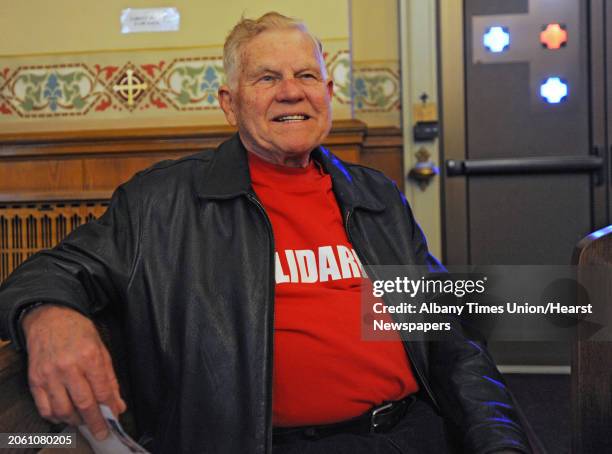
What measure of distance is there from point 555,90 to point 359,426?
257cm

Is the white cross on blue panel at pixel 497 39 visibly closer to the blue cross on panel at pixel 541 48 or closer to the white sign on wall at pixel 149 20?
the blue cross on panel at pixel 541 48

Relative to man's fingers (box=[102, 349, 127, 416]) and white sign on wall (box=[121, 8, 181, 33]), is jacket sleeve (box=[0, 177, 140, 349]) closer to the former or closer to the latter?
man's fingers (box=[102, 349, 127, 416])

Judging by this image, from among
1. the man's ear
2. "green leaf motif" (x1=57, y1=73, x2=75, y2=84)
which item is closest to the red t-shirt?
the man's ear

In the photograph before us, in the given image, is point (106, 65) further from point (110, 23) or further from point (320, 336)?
point (320, 336)

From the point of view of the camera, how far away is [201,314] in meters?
1.26

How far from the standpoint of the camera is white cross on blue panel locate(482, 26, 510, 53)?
334 cm

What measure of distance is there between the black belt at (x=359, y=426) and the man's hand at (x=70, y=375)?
0.42 metres

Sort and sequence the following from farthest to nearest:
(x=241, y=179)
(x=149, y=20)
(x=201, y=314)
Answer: (x=149, y=20)
(x=241, y=179)
(x=201, y=314)

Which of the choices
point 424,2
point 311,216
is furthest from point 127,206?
point 424,2

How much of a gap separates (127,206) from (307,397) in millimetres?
525

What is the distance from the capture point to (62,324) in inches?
38.0

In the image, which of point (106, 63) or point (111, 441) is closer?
point (111, 441)

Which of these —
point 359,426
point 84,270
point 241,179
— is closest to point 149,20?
point 241,179

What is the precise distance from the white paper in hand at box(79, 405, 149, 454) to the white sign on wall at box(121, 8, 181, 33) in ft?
7.89
